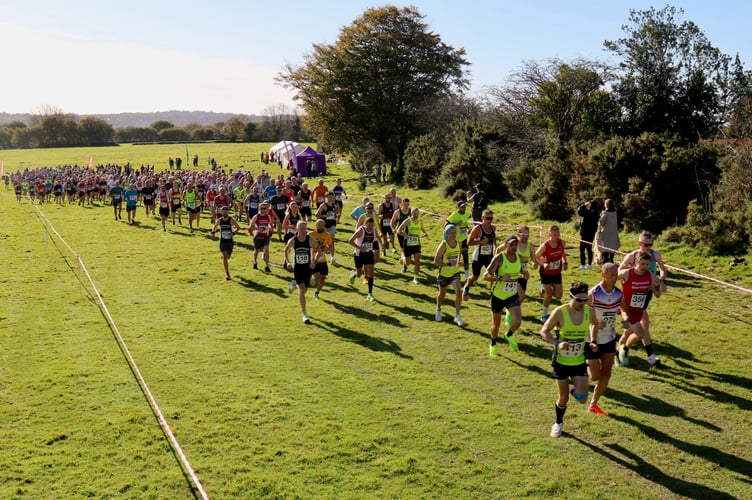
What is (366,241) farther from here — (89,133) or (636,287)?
(89,133)

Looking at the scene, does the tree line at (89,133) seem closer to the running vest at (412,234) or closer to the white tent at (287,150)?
the white tent at (287,150)

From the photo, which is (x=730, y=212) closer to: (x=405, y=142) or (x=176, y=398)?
(x=176, y=398)

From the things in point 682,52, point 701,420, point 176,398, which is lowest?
point 176,398

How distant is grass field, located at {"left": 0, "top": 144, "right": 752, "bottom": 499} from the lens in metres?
6.73

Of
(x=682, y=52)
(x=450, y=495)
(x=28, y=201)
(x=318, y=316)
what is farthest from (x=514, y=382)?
(x=28, y=201)

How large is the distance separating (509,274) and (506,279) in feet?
0.33

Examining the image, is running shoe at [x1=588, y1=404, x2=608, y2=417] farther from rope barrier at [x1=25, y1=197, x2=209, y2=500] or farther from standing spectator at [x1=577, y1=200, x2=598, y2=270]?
standing spectator at [x1=577, y1=200, x2=598, y2=270]

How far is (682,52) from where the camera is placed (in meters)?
22.9

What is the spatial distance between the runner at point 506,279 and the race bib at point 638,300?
1809mm

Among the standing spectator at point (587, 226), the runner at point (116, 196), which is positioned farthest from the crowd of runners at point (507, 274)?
the runner at point (116, 196)

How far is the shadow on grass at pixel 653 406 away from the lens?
7.97 m

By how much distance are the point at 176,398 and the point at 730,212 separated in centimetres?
1602

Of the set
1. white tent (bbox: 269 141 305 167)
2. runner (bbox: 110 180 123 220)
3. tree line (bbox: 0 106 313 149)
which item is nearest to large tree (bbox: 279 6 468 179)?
white tent (bbox: 269 141 305 167)

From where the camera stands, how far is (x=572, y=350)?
24.3 feet
